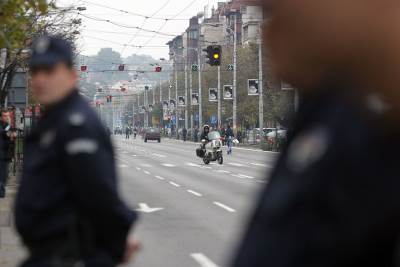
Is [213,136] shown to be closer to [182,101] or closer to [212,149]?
[212,149]

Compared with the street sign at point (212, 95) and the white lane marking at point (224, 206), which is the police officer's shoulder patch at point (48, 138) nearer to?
the white lane marking at point (224, 206)

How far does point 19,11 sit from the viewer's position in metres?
11.8

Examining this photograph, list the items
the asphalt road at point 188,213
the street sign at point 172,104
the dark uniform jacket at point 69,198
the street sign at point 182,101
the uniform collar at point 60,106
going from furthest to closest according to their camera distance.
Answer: the street sign at point 172,104 → the street sign at point 182,101 → the asphalt road at point 188,213 → the uniform collar at point 60,106 → the dark uniform jacket at point 69,198

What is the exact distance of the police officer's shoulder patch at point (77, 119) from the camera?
323 cm

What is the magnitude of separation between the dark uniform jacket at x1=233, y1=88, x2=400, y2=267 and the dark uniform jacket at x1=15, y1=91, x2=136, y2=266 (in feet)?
5.53

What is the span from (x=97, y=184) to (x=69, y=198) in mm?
112

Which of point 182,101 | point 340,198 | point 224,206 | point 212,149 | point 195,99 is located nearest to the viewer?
point 340,198

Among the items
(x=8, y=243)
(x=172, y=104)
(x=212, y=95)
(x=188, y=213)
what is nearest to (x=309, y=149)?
(x=8, y=243)

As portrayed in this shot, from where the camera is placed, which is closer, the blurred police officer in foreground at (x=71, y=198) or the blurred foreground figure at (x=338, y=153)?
the blurred foreground figure at (x=338, y=153)

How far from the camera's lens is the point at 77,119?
3252 mm

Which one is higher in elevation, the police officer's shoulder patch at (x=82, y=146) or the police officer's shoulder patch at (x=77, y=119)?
the police officer's shoulder patch at (x=77, y=119)

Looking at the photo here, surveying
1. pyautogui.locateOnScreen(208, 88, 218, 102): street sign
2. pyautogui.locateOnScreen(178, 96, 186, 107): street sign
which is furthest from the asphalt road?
pyautogui.locateOnScreen(178, 96, 186, 107): street sign

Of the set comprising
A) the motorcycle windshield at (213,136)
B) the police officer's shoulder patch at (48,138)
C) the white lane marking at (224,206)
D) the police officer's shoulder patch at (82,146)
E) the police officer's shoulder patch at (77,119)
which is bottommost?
the white lane marking at (224,206)

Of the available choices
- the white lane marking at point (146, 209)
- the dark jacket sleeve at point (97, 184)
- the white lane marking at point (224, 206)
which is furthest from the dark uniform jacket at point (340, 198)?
the white lane marking at point (146, 209)
